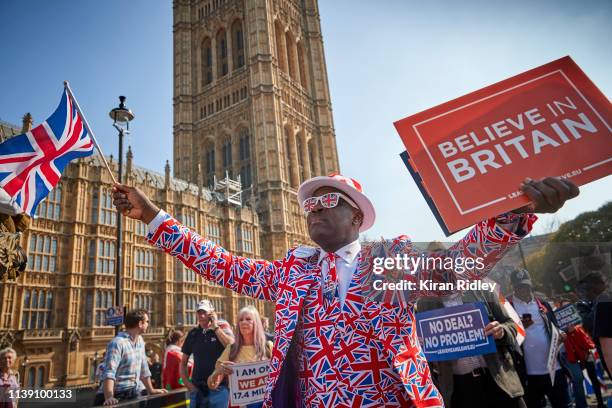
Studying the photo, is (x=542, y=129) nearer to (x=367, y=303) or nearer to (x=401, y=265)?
(x=401, y=265)

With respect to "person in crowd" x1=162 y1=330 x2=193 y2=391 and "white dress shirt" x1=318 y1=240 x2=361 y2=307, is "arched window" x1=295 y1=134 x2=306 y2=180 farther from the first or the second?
"white dress shirt" x1=318 y1=240 x2=361 y2=307

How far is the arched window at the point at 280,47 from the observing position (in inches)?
1748

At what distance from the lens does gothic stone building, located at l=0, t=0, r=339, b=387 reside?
19.2m

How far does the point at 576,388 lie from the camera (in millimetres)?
5266

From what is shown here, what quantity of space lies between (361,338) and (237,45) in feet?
158

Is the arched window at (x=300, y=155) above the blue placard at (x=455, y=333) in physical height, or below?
above

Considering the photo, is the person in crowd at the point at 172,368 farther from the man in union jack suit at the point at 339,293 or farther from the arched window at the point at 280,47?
the arched window at the point at 280,47

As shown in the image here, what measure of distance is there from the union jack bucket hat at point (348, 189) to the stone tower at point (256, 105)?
1285 inches

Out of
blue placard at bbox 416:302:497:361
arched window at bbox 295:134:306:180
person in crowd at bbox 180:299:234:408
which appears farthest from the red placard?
arched window at bbox 295:134:306:180

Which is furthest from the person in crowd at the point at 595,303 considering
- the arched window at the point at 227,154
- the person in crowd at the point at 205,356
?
the arched window at the point at 227,154

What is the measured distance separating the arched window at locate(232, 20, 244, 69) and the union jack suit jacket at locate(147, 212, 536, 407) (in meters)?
46.2

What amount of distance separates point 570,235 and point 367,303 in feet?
81.2

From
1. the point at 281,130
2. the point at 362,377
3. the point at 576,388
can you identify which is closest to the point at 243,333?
the point at 362,377

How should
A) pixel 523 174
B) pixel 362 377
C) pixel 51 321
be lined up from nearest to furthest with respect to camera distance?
1. pixel 362 377
2. pixel 523 174
3. pixel 51 321
